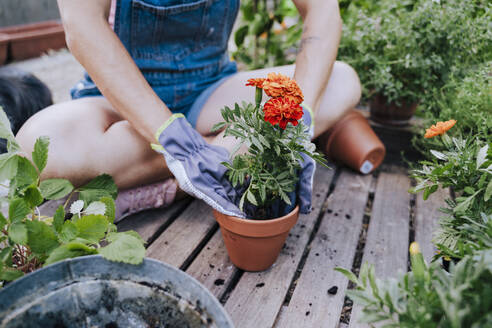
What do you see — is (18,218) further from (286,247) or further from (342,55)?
(342,55)

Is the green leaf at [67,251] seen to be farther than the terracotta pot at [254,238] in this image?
No

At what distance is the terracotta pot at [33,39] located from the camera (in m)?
3.48

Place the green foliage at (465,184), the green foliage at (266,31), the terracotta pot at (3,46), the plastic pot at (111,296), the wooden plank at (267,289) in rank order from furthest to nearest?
the terracotta pot at (3,46)
the green foliage at (266,31)
the wooden plank at (267,289)
the green foliage at (465,184)
the plastic pot at (111,296)

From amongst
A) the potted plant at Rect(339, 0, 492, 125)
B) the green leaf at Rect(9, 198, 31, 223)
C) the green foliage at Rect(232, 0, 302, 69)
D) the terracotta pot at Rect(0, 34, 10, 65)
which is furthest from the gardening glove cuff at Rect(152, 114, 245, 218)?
the terracotta pot at Rect(0, 34, 10, 65)

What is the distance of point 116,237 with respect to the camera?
2.46ft

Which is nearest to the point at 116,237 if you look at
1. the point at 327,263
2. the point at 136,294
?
the point at 136,294

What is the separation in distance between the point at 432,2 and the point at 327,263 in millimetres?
1177

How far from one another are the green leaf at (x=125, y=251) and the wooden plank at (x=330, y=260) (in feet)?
1.59

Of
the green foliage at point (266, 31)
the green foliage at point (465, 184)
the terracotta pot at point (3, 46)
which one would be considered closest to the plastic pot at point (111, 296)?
the green foliage at point (465, 184)

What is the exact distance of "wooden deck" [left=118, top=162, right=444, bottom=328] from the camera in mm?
1016

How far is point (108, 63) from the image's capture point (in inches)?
42.4

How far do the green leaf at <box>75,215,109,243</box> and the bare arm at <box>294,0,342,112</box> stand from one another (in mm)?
816

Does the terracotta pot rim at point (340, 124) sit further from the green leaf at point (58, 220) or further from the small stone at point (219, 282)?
the green leaf at point (58, 220)

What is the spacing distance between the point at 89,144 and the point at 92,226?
515 mm
